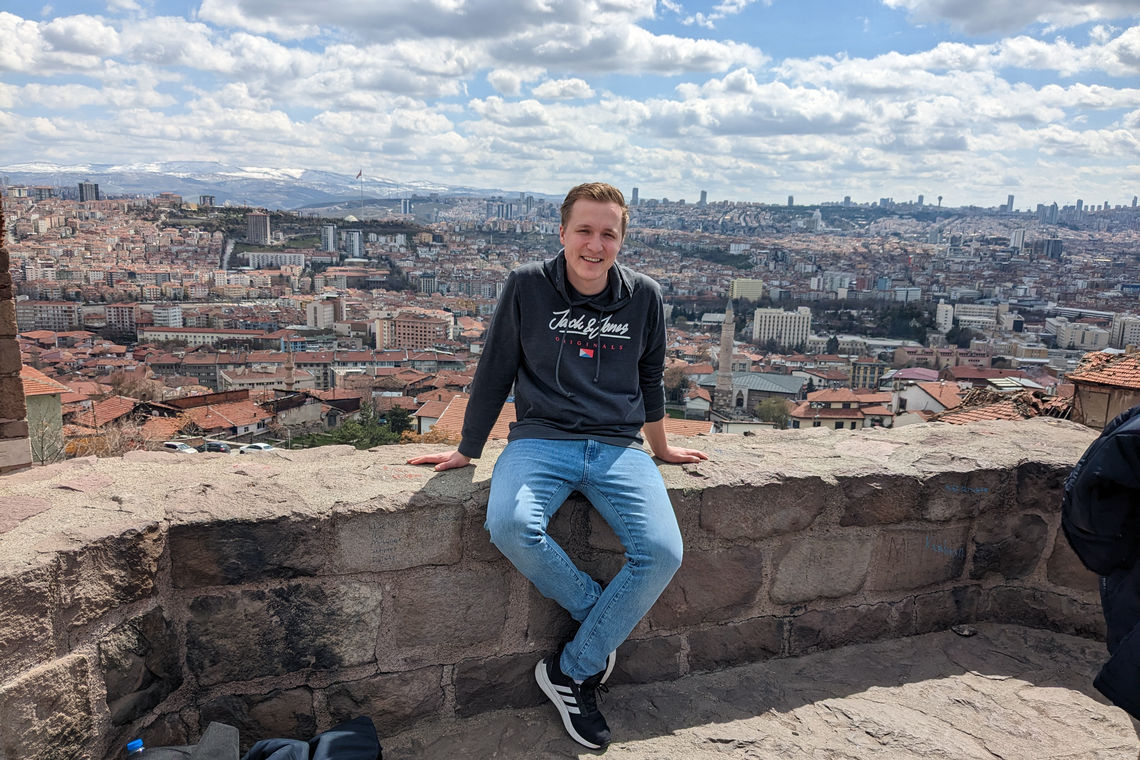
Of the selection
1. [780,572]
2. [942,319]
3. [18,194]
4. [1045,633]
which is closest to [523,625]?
[780,572]

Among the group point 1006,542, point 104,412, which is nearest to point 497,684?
point 1006,542

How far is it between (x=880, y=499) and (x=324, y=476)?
1.19m

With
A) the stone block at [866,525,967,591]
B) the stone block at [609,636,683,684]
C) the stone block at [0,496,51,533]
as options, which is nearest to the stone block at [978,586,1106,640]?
the stone block at [866,525,967,591]

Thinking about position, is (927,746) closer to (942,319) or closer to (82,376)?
(82,376)

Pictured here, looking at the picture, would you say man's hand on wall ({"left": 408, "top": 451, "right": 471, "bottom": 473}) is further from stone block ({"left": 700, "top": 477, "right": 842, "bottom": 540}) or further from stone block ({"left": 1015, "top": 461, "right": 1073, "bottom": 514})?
stone block ({"left": 1015, "top": 461, "right": 1073, "bottom": 514})

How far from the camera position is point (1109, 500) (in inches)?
39.8

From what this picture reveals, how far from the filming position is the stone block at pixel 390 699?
1.43 metres

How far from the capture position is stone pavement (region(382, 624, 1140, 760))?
4.69 feet

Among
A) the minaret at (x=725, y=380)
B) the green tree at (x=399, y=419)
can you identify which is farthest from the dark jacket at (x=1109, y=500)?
the minaret at (x=725, y=380)

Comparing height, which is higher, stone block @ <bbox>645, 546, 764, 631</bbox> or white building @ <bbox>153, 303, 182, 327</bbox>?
stone block @ <bbox>645, 546, 764, 631</bbox>

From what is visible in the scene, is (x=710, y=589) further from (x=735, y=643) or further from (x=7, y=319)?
(x=7, y=319)

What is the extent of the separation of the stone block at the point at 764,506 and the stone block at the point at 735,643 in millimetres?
211

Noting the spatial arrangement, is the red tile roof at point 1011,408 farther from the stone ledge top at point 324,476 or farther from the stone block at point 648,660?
the stone block at point 648,660

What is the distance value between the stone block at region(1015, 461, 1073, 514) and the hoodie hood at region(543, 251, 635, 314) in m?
1.04
